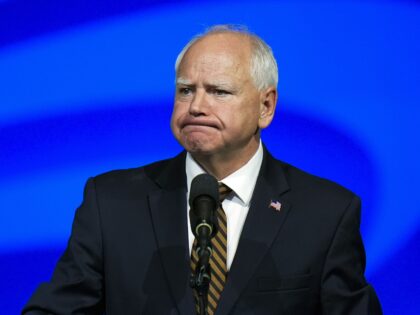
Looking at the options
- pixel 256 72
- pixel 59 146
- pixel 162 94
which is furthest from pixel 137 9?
pixel 256 72

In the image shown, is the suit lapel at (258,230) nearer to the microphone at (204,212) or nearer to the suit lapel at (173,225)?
the suit lapel at (173,225)

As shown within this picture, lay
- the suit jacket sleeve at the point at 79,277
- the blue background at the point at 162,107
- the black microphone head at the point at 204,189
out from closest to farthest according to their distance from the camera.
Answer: the black microphone head at the point at 204,189 → the suit jacket sleeve at the point at 79,277 → the blue background at the point at 162,107

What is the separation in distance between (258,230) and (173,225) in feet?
0.77

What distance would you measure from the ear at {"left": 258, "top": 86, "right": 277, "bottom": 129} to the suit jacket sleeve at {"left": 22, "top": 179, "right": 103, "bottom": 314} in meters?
0.55

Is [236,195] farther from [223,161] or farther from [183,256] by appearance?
[183,256]

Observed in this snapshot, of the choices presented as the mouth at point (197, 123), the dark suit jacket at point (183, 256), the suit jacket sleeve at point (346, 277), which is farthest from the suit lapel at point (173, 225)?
the suit jacket sleeve at point (346, 277)

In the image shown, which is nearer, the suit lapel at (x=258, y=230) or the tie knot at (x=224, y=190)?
the suit lapel at (x=258, y=230)

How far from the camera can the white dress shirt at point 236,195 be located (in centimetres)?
246

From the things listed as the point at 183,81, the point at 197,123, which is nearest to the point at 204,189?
the point at 197,123

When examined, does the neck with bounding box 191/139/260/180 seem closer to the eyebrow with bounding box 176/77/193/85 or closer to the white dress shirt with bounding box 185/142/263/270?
the white dress shirt with bounding box 185/142/263/270

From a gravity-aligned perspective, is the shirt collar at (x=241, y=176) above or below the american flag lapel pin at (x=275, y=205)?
above

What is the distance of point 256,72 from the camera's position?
8.33 feet

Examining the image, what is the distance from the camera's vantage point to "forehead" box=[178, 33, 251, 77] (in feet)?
8.07

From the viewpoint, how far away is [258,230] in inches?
95.9
